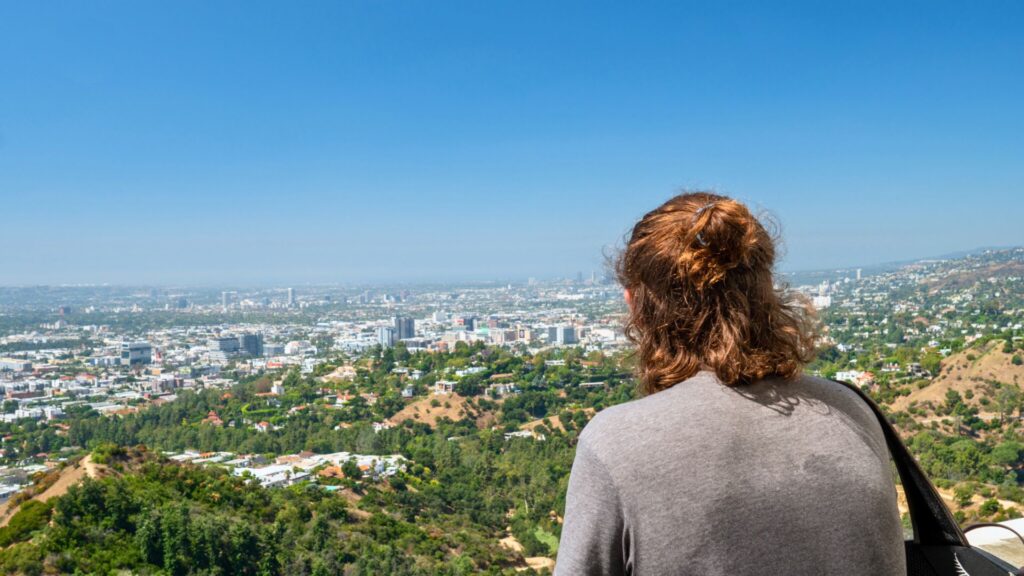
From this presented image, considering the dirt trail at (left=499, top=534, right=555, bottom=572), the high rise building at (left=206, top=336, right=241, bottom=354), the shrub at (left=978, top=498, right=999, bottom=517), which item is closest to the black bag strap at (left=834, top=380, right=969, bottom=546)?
the shrub at (left=978, top=498, right=999, bottom=517)

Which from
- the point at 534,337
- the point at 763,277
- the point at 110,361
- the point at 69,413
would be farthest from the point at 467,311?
the point at 763,277

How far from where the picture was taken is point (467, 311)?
48.1 m

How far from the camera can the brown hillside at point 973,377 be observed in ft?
34.2

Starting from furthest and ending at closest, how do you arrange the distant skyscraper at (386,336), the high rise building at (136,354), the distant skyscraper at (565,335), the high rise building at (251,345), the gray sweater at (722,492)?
the distant skyscraper at (386,336), the high rise building at (251,345), the distant skyscraper at (565,335), the high rise building at (136,354), the gray sweater at (722,492)

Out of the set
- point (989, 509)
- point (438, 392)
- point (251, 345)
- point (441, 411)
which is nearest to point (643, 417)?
point (989, 509)

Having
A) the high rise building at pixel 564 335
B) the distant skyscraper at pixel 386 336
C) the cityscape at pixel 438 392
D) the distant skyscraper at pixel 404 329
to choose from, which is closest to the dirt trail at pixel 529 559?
the cityscape at pixel 438 392

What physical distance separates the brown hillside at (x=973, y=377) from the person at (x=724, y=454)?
36.4 ft

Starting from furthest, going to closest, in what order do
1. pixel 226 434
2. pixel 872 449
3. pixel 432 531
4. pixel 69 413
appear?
pixel 69 413, pixel 226 434, pixel 432 531, pixel 872 449

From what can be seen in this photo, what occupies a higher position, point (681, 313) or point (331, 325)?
point (681, 313)

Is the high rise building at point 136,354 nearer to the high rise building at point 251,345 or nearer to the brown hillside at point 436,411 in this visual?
the high rise building at point 251,345

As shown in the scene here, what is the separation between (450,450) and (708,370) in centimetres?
1391

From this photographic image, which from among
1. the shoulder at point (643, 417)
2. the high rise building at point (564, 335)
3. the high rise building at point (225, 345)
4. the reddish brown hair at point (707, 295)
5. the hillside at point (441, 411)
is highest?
the reddish brown hair at point (707, 295)

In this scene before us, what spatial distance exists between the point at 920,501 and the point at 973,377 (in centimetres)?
1250

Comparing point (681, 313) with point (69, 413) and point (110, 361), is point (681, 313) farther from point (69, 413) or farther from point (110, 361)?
point (110, 361)
